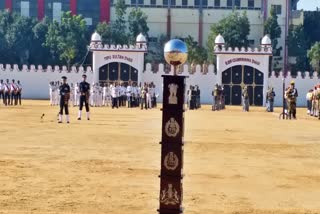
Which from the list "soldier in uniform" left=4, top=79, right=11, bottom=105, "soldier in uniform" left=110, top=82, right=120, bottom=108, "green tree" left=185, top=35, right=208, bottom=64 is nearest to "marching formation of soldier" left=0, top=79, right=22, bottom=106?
"soldier in uniform" left=4, top=79, right=11, bottom=105

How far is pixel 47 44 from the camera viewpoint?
77.2 metres

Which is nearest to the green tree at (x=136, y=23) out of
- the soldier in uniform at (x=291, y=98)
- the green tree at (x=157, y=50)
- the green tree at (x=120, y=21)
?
the green tree at (x=120, y=21)

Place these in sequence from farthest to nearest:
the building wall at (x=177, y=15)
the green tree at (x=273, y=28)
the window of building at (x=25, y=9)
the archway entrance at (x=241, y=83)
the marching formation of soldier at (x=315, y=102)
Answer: the window of building at (x=25, y=9), the building wall at (x=177, y=15), the green tree at (x=273, y=28), the archway entrance at (x=241, y=83), the marching formation of soldier at (x=315, y=102)

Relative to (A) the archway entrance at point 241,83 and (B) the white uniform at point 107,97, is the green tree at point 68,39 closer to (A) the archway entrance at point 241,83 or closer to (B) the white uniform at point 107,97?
(A) the archway entrance at point 241,83

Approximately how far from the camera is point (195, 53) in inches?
2970

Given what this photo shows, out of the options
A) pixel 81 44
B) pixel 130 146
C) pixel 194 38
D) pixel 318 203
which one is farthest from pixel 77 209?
pixel 194 38

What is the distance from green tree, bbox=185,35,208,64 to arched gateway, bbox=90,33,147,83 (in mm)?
17331

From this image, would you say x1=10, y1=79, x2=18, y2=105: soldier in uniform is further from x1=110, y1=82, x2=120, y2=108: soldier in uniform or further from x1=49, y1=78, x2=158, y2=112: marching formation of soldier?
x1=110, y1=82, x2=120, y2=108: soldier in uniform

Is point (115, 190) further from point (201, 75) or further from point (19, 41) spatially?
point (19, 41)

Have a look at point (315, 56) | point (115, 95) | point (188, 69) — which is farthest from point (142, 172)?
point (315, 56)

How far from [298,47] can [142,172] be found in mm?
71013

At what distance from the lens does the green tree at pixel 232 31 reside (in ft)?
257

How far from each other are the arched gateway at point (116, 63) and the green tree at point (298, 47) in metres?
29.6

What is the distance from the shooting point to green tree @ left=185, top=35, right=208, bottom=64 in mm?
74875
